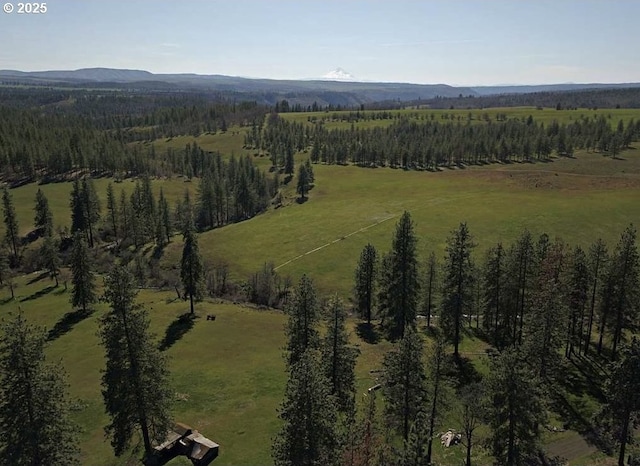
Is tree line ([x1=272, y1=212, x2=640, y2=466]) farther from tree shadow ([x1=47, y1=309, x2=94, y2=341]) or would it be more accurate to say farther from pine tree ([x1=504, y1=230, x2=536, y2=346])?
tree shadow ([x1=47, y1=309, x2=94, y2=341])

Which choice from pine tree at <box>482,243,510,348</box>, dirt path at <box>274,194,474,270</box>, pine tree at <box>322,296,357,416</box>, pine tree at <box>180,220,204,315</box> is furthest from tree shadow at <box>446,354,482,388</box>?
dirt path at <box>274,194,474,270</box>

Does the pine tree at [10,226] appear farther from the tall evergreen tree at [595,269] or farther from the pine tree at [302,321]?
the tall evergreen tree at [595,269]

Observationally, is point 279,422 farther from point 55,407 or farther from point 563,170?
point 563,170

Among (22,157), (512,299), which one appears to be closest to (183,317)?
(512,299)

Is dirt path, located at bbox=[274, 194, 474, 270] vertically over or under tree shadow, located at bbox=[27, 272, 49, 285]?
over

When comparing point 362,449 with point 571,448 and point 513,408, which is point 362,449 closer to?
point 513,408

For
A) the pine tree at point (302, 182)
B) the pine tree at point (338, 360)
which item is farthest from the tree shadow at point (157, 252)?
the pine tree at point (338, 360)

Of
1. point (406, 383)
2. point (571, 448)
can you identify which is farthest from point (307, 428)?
point (571, 448)
